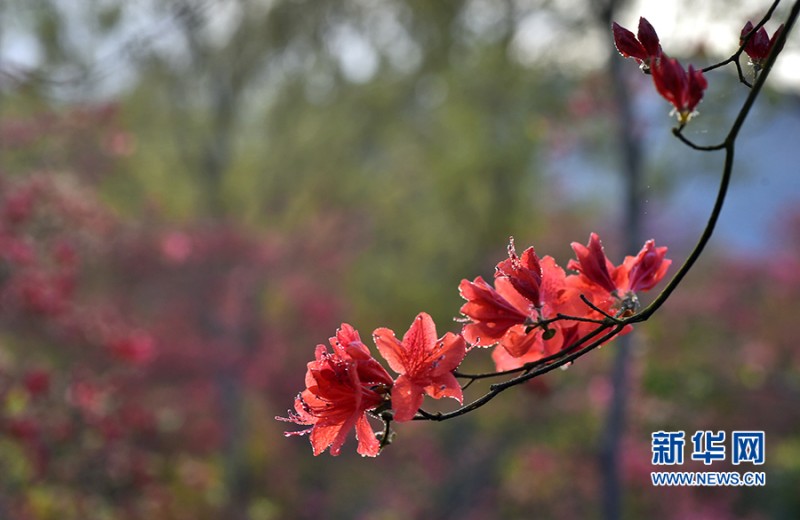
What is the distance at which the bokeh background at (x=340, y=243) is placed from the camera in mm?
4160

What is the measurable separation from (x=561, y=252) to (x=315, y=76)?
2.93 m

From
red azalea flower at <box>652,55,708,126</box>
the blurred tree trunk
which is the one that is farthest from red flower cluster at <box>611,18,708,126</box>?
the blurred tree trunk

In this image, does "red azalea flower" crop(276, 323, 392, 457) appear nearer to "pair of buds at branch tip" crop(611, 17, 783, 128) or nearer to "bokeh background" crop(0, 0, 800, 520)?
"pair of buds at branch tip" crop(611, 17, 783, 128)

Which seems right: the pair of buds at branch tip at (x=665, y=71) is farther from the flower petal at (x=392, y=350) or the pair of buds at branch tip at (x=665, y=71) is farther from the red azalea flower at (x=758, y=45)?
the flower petal at (x=392, y=350)

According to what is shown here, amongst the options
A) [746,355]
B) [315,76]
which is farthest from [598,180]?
[315,76]

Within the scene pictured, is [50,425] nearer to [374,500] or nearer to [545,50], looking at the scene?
[545,50]

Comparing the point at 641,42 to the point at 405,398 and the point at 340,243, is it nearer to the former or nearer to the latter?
the point at 405,398

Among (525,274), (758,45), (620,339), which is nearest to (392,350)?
(525,274)

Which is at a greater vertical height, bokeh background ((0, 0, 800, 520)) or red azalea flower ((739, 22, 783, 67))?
bokeh background ((0, 0, 800, 520))

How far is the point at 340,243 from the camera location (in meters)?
6.96

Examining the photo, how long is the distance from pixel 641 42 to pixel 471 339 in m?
0.29

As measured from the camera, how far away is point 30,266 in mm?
3025

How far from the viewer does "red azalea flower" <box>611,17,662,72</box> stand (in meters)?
0.67

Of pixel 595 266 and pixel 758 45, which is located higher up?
pixel 758 45
